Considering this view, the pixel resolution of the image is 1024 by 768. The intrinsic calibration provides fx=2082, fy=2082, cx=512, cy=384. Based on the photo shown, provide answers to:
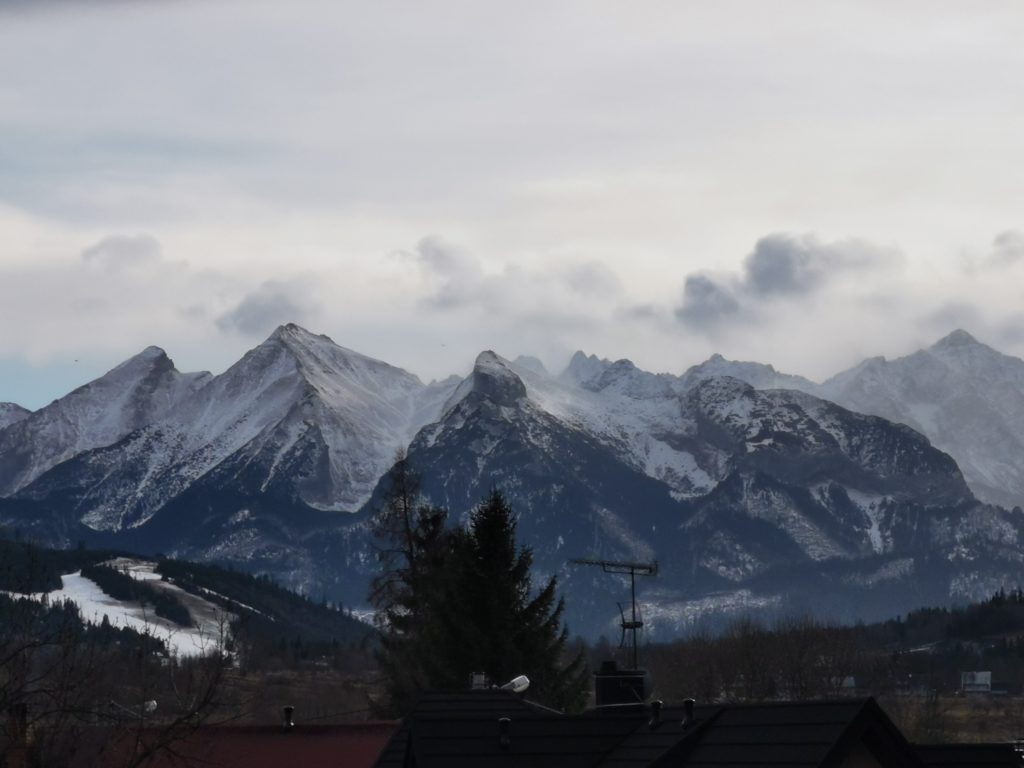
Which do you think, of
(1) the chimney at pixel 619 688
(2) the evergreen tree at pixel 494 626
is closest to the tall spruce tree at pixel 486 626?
(2) the evergreen tree at pixel 494 626

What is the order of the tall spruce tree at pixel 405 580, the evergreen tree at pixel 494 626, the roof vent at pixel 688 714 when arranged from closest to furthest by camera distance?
the roof vent at pixel 688 714 < the evergreen tree at pixel 494 626 < the tall spruce tree at pixel 405 580

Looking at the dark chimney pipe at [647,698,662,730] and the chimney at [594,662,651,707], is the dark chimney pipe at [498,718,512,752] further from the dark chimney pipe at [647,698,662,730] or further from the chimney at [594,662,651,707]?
the chimney at [594,662,651,707]

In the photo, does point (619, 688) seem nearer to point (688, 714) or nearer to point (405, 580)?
point (688, 714)

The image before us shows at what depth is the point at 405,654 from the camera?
8506 centimetres

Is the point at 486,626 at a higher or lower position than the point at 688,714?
higher

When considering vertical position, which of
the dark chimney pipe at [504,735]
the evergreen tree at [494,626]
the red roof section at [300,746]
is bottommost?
the dark chimney pipe at [504,735]

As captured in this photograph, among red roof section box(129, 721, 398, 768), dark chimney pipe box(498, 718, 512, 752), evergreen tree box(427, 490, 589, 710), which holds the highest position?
evergreen tree box(427, 490, 589, 710)

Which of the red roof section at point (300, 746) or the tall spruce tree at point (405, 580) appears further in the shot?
the tall spruce tree at point (405, 580)

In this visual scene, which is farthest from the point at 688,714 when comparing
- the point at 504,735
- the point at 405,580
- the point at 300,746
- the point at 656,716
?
the point at 405,580

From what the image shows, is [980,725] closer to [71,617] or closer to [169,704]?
[169,704]

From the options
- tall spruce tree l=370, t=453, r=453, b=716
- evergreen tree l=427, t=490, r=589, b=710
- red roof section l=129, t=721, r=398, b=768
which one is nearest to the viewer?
red roof section l=129, t=721, r=398, b=768

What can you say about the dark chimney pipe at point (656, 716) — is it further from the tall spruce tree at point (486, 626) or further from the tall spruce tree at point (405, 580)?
the tall spruce tree at point (405, 580)

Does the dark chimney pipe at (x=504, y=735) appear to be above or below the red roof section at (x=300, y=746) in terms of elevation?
below

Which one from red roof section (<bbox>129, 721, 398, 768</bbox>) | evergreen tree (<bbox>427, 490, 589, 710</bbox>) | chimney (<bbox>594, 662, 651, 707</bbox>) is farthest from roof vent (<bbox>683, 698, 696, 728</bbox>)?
evergreen tree (<bbox>427, 490, 589, 710</bbox>)
